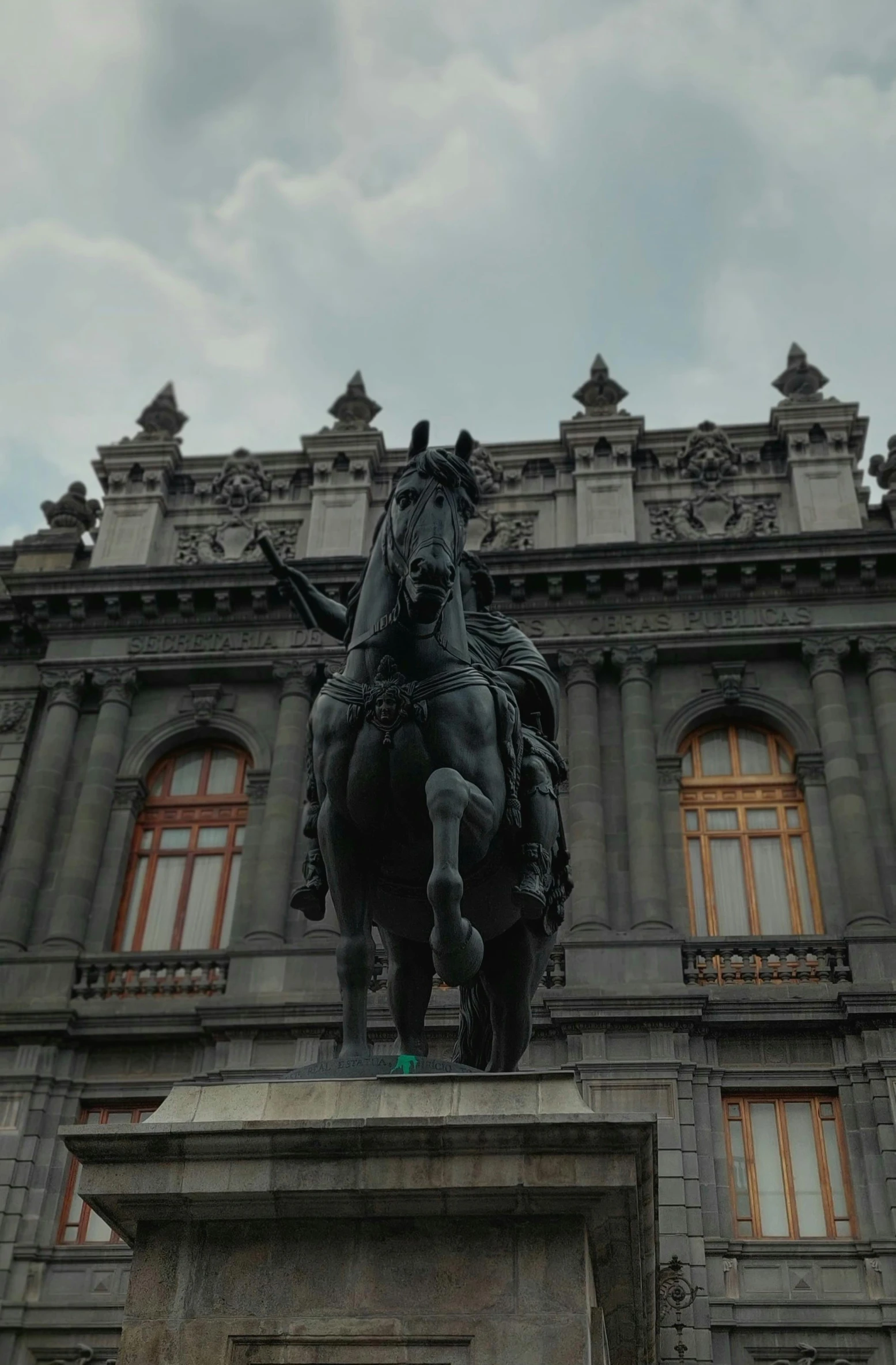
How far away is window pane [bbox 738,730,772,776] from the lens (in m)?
25.0

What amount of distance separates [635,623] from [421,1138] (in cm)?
2113

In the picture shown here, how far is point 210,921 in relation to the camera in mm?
24219

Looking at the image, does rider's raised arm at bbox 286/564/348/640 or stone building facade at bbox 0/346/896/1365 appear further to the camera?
stone building facade at bbox 0/346/896/1365

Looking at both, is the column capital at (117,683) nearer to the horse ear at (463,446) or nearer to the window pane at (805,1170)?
the window pane at (805,1170)

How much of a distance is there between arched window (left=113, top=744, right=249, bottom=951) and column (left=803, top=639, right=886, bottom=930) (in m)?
10.0

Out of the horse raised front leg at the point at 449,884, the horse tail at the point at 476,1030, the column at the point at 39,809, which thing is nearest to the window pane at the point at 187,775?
the column at the point at 39,809

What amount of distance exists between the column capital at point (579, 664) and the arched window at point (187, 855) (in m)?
6.10

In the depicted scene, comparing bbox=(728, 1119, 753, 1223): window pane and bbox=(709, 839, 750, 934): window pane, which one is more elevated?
bbox=(709, 839, 750, 934): window pane

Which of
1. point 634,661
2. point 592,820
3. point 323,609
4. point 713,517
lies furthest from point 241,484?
point 323,609

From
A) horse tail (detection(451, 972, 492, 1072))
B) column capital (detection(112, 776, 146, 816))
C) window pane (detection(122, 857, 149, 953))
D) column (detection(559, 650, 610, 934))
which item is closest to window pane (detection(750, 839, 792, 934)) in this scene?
column (detection(559, 650, 610, 934))

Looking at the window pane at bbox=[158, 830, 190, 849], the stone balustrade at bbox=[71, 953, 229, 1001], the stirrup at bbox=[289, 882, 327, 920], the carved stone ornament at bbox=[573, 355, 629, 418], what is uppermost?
the carved stone ornament at bbox=[573, 355, 629, 418]

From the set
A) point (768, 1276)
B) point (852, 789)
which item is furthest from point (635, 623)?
point (768, 1276)

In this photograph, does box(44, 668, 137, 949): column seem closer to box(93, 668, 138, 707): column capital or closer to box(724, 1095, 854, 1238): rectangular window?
box(93, 668, 138, 707): column capital

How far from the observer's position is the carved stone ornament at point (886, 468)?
27.8 meters
